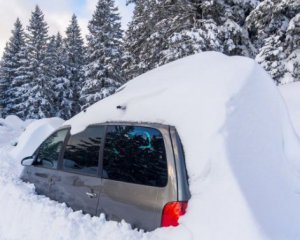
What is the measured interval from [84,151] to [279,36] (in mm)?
8993

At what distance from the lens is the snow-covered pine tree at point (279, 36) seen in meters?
10.0

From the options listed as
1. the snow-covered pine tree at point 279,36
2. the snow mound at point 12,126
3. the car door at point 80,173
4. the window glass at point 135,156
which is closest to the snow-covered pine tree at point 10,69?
the snow mound at point 12,126

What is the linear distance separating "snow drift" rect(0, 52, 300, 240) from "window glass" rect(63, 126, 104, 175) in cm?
17

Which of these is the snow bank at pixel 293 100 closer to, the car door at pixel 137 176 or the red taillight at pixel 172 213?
the car door at pixel 137 176

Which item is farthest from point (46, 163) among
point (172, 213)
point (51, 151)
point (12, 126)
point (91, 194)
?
point (12, 126)

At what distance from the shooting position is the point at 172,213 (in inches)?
102

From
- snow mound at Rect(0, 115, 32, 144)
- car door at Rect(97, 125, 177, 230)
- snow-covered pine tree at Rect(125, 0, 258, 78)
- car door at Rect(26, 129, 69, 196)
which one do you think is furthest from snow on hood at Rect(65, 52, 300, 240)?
snow mound at Rect(0, 115, 32, 144)

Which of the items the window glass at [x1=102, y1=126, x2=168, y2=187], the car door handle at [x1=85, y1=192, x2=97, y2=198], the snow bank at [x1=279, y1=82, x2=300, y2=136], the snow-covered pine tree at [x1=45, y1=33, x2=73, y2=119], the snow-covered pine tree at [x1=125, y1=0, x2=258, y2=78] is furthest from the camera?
Result: the snow-covered pine tree at [x1=45, y1=33, x2=73, y2=119]

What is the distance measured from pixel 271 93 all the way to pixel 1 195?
157 inches

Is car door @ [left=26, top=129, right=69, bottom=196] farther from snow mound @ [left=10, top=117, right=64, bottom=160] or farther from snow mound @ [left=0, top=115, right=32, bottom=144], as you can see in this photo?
snow mound @ [left=0, top=115, right=32, bottom=144]

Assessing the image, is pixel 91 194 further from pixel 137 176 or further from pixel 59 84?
A: pixel 59 84

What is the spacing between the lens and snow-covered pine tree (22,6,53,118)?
33.1 metres

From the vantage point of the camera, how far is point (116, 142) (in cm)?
329

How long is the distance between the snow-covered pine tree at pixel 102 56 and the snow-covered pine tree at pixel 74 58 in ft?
34.5
